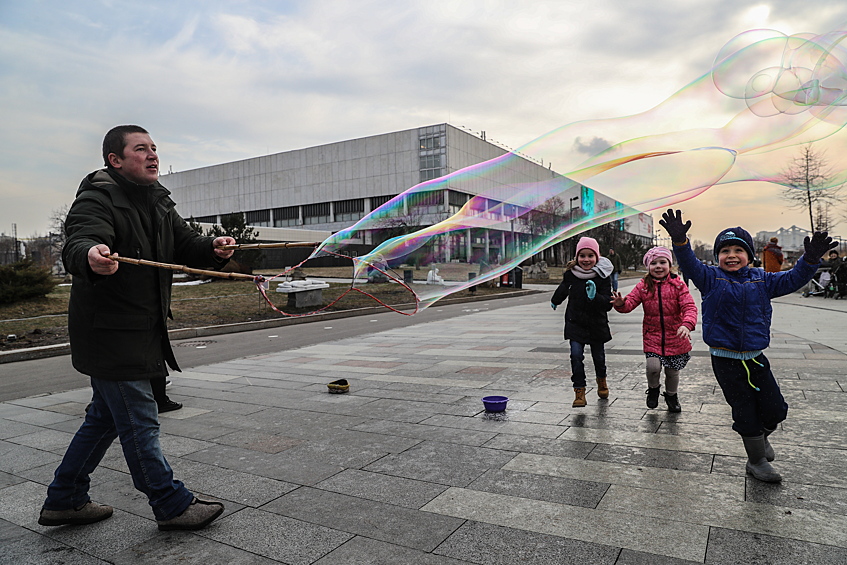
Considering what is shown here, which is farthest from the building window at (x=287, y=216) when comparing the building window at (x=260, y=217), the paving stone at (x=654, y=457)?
the paving stone at (x=654, y=457)

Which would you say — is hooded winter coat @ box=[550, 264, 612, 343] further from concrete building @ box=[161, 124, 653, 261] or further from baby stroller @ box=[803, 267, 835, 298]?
concrete building @ box=[161, 124, 653, 261]

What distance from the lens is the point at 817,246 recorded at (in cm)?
378

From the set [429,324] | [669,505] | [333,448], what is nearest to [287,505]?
[333,448]

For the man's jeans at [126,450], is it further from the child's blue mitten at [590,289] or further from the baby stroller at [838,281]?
the baby stroller at [838,281]

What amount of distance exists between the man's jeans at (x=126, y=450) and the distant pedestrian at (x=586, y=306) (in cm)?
408

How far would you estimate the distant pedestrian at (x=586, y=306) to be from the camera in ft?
19.8

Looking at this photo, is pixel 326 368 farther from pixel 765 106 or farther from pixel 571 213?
pixel 765 106

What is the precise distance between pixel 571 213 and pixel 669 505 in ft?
13.5

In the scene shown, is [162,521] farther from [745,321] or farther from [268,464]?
[745,321]

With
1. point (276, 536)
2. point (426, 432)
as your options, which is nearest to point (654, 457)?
point (426, 432)

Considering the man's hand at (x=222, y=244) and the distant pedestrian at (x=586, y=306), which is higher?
the man's hand at (x=222, y=244)

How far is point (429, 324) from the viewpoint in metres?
16.5

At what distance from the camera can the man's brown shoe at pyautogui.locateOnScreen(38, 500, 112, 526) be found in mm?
3430

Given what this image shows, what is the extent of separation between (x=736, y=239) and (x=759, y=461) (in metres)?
1.57
